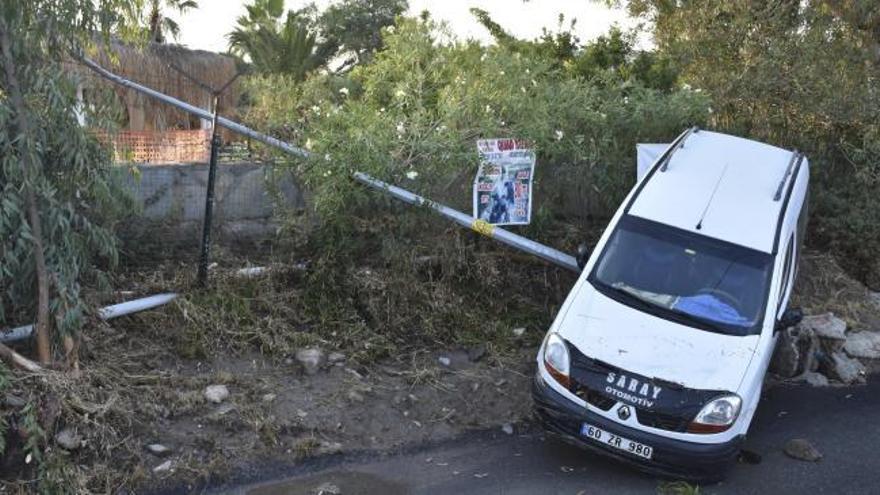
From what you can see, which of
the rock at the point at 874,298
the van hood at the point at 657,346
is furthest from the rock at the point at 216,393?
the rock at the point at 874,298

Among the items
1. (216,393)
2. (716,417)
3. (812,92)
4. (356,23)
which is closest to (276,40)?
(356,23)

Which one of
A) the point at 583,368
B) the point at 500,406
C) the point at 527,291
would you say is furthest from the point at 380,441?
the point at 527,291

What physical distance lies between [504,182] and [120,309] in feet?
13.3

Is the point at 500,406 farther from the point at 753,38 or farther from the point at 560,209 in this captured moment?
the point at 753,38

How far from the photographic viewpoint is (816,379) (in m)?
8.31

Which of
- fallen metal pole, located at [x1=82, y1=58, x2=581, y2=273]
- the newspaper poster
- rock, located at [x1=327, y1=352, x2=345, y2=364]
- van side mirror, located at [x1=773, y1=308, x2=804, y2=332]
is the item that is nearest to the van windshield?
van side mirror, located at [x1=773, y1=308, x2=804, y2=332]

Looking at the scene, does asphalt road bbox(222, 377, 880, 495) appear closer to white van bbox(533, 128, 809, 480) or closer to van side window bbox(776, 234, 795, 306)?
white van bbox(533, 128, 809, 480)

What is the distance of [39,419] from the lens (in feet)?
16.6

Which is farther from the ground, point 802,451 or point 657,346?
point 657,346

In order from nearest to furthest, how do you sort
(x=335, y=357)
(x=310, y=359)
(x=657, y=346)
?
(x=657, y=346), (x=310, y=359), (x=335, y=357)

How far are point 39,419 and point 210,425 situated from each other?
120cm

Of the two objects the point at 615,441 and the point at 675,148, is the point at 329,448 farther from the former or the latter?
the point at 675,148

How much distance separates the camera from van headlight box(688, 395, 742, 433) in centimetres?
547

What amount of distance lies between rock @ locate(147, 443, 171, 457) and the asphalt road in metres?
0.57
